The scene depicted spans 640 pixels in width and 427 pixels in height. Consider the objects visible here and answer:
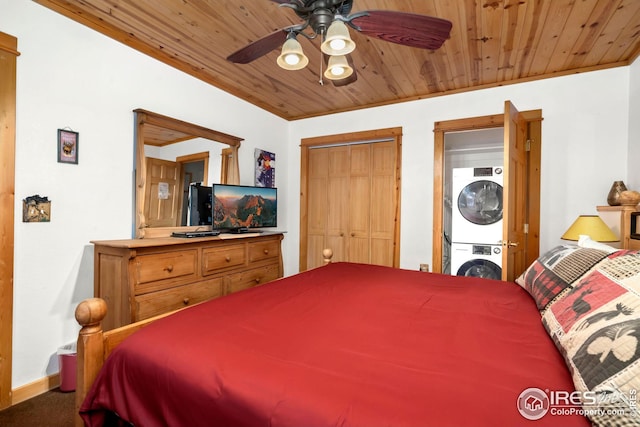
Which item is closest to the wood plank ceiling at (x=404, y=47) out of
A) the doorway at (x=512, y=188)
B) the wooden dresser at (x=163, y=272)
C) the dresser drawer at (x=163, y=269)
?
the doorway at (x=512, y=188)

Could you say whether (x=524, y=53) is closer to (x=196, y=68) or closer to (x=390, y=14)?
(x=390, y=14)

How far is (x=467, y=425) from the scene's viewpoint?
2.00ft

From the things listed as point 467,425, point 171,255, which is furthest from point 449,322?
point 171,255

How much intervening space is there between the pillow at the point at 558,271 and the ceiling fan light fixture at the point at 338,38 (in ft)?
4.41

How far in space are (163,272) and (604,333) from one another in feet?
7.58

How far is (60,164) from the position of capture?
6.52 feet

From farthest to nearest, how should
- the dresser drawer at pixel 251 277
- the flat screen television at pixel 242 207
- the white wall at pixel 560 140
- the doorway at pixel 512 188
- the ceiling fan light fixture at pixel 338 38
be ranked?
the flat screen television at pixel 242 207 < the dresser drawer at pixel 251 277 < the white wall at pixel 560 140 < the doorway at pixel 512 188 < the ceiling fan light fixture at pixel 338 38

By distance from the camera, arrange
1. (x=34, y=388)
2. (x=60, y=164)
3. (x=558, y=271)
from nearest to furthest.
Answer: (x=558, y=271)
(x=34, y=388)
(x=60, y=164)

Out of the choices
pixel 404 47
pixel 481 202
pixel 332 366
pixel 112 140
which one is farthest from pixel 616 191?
pixel 112 140

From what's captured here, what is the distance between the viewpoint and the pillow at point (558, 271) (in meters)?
1.17

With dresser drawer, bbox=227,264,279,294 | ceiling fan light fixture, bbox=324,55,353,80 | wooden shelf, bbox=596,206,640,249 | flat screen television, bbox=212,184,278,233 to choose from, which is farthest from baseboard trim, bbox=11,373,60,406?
wooden shelf, bbox=596,206,640,249

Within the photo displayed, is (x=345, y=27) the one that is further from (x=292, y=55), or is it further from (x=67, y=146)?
(x=67, y=146)

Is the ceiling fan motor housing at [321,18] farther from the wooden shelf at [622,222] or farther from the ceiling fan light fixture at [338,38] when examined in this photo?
the wooden shelf at [622,222]

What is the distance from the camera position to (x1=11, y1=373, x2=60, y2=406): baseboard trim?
180 cm
